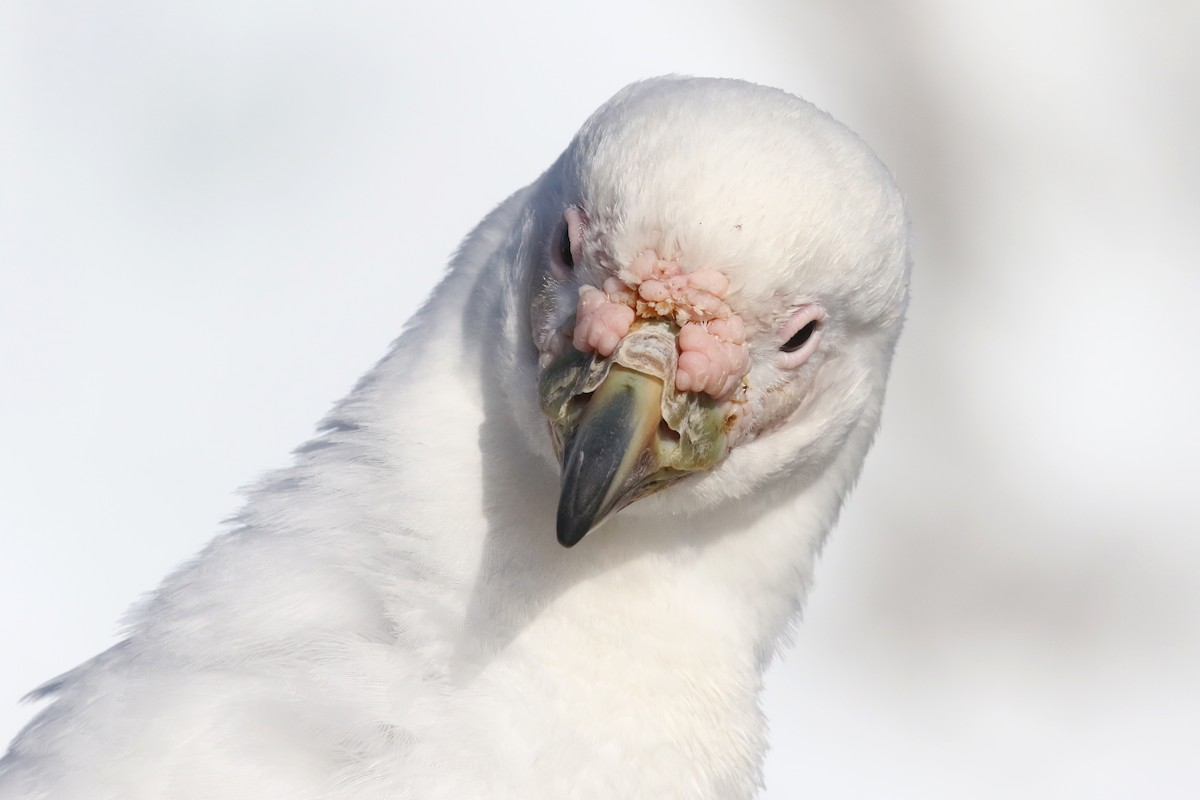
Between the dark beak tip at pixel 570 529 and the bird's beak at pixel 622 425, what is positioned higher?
the bird's beak at pixel 622 425

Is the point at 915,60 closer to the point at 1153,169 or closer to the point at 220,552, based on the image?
the point at 1153,169

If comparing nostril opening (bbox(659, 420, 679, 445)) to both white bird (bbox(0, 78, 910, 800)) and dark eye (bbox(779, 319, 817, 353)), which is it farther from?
dark eye (bbox(779, 319, 817, 353))

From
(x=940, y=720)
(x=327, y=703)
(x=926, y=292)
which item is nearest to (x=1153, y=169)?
(x=926, y=292)

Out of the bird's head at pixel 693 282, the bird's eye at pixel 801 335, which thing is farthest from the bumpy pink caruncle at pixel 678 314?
the bird's eye at pixel 801 335

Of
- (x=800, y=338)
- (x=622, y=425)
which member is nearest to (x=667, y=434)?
(x=622, y=425)

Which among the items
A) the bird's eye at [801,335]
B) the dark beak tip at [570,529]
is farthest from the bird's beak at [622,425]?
the bird's eye at [801,335]

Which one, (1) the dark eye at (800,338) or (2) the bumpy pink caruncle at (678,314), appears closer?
(2) the bumpy pink caruncle at (678,314)

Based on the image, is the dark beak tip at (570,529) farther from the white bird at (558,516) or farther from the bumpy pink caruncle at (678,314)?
the bumpy pink caruncle at (678,314)

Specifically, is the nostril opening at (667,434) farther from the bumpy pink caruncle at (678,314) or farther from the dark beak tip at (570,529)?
the dark beak tip at (570,529)
